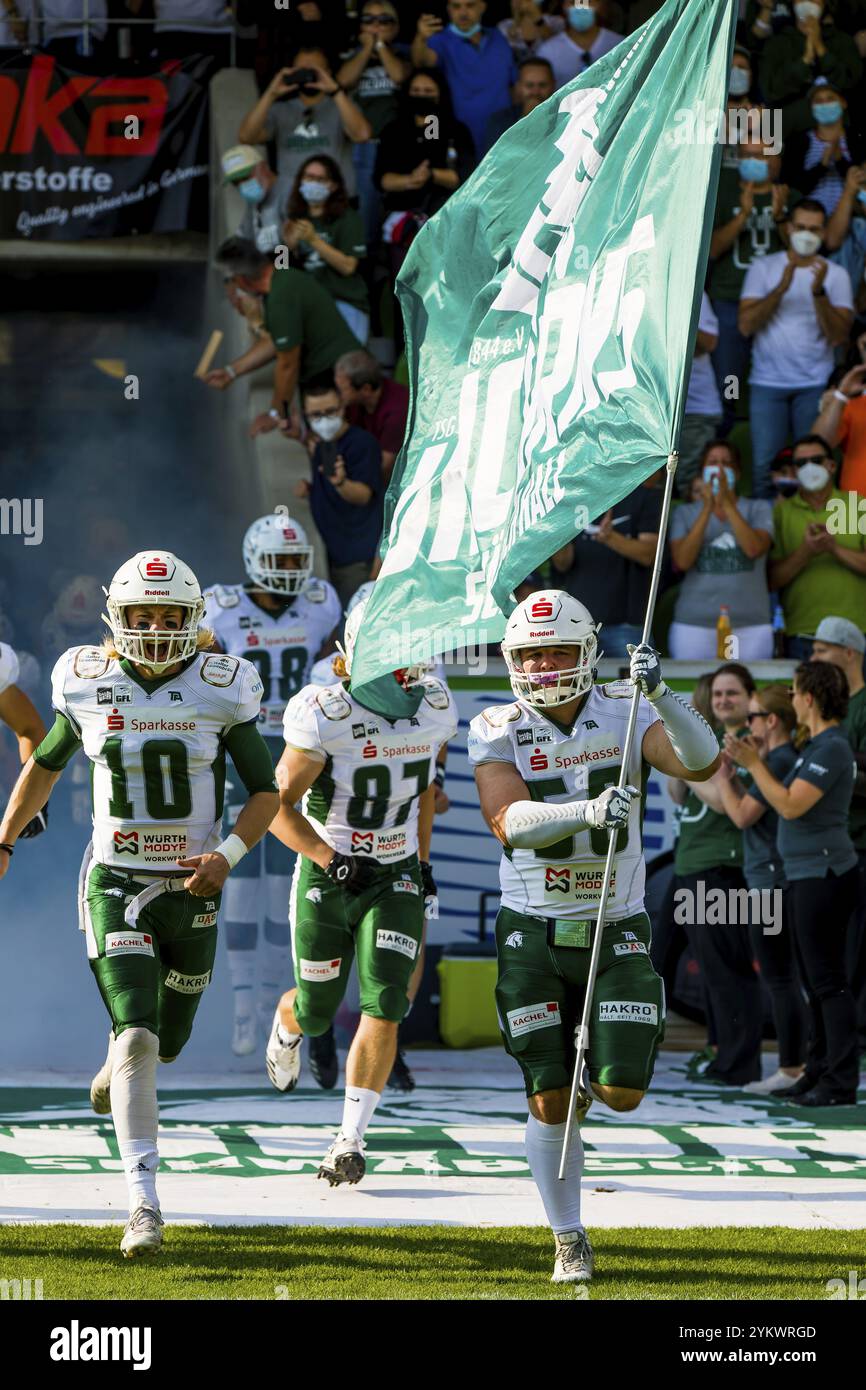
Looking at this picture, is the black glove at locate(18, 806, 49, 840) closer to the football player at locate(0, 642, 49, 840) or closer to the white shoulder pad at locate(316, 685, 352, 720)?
the football player at locate(0, 642, 49, 840)

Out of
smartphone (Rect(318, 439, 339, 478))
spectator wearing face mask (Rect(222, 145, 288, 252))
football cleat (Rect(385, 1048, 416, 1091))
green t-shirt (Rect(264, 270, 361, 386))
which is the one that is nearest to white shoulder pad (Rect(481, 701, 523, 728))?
football cleat (Rect(385, 1048, 416, 1091))

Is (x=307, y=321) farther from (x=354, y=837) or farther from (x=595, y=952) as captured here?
(x=595, y=952)

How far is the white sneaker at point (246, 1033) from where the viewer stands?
11.1 meters

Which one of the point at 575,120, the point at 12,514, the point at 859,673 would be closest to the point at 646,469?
the point at 575,120

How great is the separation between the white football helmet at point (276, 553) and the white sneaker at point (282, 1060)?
2.85 m

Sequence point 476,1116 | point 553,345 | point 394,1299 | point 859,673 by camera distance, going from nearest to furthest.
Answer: point 394,1299
point 553,345
point 476,1116
point 859,673

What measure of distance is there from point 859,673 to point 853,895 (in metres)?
1.46

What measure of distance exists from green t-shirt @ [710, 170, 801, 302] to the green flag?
6.40m

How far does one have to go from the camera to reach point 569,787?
6.86 meters

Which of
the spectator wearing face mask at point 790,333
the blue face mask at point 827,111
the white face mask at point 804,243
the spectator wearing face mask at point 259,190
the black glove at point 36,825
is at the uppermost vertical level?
the blue face mask at point 827,111

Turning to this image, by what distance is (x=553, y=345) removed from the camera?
692cm

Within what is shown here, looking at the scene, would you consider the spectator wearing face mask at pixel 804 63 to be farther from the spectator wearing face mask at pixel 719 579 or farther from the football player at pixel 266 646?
the football player at pixel 266 646

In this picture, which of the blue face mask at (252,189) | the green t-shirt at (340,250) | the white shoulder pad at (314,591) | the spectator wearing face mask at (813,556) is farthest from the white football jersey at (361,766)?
the blue face mask at (252,189)

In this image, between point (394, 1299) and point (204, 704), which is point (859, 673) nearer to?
point (204, 704)
